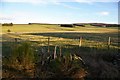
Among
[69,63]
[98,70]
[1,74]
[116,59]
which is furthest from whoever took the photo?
[116,59]

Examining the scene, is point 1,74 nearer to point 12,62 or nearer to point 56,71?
point 12,62

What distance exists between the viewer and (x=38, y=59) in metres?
14.9

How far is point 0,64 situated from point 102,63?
564 centimetres

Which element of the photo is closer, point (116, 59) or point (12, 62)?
point (12, 62)

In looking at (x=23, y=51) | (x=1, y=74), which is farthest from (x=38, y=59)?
(x=1, y=74)

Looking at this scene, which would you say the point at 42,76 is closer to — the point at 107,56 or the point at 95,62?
the point at 95,62

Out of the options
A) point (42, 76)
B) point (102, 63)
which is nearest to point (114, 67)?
point (102, 63)

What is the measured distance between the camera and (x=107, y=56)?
18062mm

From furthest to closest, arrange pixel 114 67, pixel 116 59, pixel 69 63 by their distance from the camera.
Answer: pixel 116 59
pixel 114 67
pixel 69 63

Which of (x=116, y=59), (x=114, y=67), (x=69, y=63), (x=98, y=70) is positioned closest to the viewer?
(x=69, y=63)

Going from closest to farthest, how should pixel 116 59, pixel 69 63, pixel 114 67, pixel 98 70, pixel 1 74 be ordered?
1. pixel 1 74
2. pixel 69 63
3. pixel 98 70
4. pixel 114 67
5. pixel 116 59

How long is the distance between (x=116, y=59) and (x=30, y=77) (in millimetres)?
6957

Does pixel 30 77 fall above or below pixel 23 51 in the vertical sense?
below

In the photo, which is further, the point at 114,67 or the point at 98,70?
the point at 114,67
